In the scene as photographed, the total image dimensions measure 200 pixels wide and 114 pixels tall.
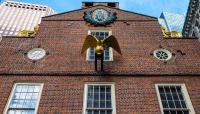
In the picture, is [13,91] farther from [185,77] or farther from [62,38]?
[185,77]

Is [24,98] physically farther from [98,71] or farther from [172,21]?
[172,21]

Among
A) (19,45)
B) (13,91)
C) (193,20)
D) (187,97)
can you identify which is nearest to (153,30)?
(187,97)

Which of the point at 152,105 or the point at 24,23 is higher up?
the point at 24,23

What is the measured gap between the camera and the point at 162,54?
54.5 ft

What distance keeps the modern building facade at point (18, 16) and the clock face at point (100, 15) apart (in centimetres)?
9239

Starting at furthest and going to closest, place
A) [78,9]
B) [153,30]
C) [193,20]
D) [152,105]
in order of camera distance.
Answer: [193,20] → [78,9] → [153,30] → [152,105]

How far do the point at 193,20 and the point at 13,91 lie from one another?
982 inches

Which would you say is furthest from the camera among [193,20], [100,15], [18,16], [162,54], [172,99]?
[18,16]

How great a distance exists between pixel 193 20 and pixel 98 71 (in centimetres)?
2178

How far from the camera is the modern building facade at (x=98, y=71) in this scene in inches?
524

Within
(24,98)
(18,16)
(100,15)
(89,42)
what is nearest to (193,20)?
(100,15)

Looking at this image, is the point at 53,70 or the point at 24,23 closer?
the point at 53,70

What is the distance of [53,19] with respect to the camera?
19.3 metres

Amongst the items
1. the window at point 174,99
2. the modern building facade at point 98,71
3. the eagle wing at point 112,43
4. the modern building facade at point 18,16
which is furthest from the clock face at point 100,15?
the modern building facade at point 18,16
